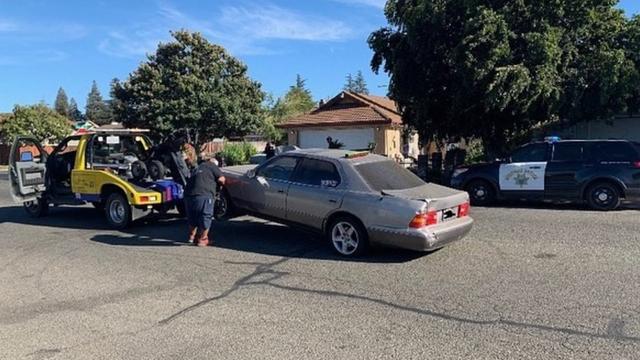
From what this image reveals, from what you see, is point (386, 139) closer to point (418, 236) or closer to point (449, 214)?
point (449, 214)

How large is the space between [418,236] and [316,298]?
6.14ft

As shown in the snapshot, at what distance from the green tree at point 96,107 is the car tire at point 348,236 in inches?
4781

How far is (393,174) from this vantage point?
343 inches

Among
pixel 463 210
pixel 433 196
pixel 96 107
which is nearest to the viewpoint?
pixel 433 196

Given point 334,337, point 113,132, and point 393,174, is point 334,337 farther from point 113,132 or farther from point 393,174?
point 113,132

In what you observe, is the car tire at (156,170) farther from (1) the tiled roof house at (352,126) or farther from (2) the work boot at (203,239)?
(1) the tiled roof house at (352,126)

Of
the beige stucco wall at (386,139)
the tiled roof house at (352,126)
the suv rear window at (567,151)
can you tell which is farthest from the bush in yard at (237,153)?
the suv rear window at (567,151)

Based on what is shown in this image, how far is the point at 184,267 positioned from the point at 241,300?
181cm

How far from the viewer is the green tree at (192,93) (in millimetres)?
36219

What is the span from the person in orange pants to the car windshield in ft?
7.71

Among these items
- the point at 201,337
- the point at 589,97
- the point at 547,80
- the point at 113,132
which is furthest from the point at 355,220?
the point at 589,97

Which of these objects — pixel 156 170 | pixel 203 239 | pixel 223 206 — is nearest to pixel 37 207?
pixel 156 170

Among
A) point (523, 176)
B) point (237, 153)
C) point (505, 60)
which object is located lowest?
point (523, 176)

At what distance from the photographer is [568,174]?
12945 mm
